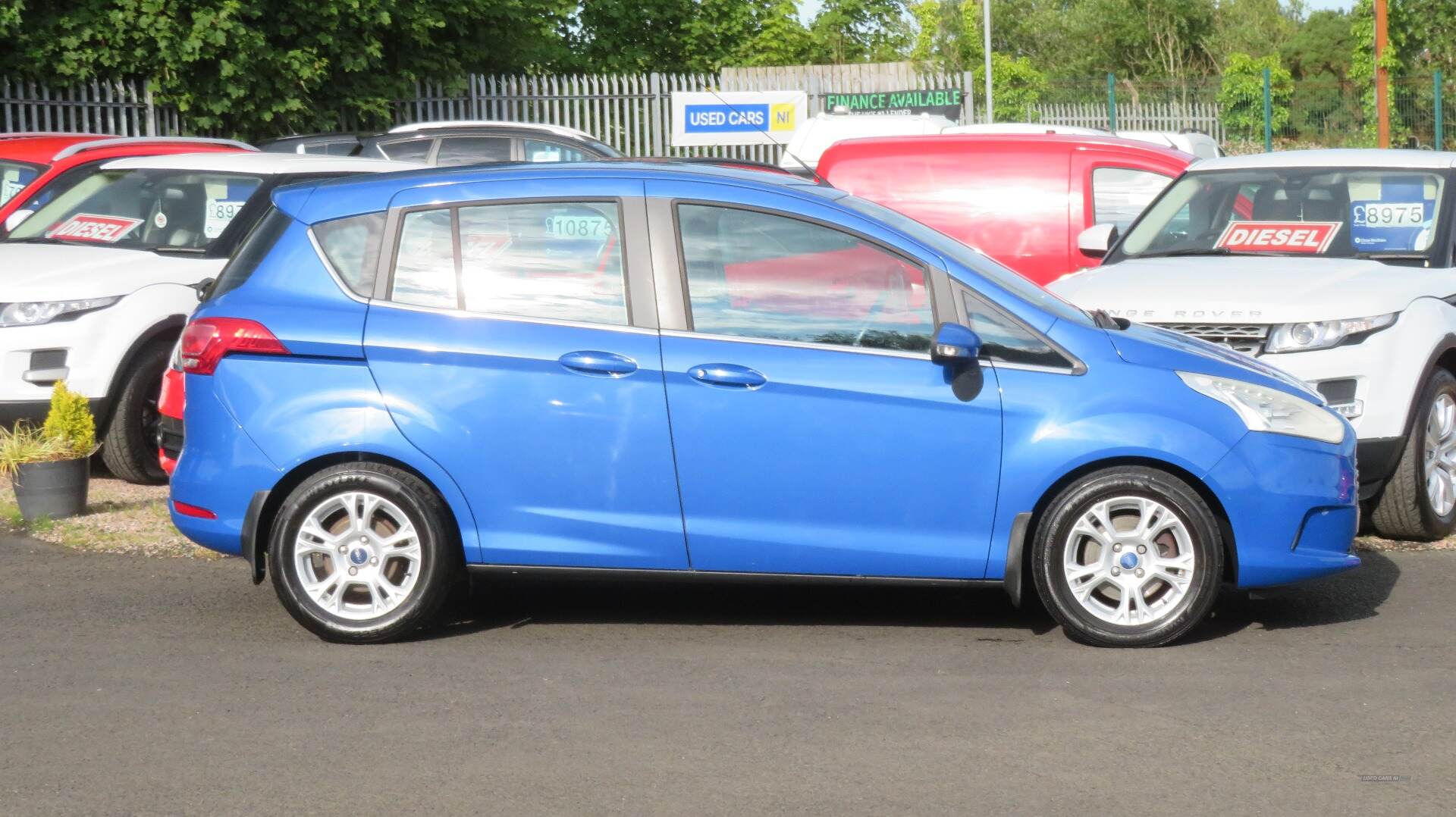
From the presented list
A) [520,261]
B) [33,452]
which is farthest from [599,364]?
[33,452]

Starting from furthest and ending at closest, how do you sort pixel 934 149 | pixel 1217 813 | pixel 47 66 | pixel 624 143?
pixel 624 143 < pixel 47 66 < pixel 934 149 < pixel 1217 813

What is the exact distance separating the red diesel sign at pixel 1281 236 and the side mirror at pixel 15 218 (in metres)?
7.23

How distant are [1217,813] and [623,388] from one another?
8.30 feet

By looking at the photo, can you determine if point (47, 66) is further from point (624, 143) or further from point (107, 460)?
point (107, 460)

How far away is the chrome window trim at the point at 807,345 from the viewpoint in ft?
19.6

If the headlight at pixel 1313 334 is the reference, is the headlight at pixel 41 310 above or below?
above

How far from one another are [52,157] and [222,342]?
7420mm

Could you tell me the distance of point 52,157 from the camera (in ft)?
41.6

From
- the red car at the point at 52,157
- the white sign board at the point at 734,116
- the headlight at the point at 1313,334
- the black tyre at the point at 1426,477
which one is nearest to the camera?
the headlight at the point at 1313,334

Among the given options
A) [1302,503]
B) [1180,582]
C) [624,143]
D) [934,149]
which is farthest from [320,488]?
[624,143]

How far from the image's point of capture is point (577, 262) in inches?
242

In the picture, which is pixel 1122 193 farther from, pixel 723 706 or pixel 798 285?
pixel 723 706

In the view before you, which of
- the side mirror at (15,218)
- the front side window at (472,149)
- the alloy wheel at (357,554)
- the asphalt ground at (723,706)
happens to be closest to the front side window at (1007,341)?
the asphalt ground at (723,706)

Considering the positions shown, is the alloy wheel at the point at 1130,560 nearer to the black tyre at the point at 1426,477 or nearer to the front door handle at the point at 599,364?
the front door handle at the point at 599,364
